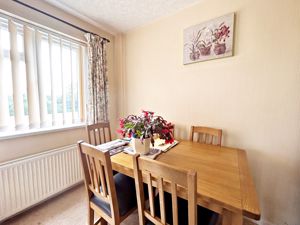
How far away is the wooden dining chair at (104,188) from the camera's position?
3.33 ft

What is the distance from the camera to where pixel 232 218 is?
77 cm

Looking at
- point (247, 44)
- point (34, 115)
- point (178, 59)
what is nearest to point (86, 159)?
point (34, 115)

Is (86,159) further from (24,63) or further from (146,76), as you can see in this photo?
(146,76)

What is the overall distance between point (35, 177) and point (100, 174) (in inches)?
44.3

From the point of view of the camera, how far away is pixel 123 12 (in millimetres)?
2012

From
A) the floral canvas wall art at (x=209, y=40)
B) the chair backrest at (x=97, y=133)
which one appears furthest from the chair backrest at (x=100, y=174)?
the floral canvas wall art at (x=209, y=40)

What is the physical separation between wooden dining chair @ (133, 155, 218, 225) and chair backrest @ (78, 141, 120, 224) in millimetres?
205

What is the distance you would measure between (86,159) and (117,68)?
6.52 feet

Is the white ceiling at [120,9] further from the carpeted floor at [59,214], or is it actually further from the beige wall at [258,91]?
the carpeted floor at [59,214]

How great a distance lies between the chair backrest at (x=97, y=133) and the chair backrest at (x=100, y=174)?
645 millimetres

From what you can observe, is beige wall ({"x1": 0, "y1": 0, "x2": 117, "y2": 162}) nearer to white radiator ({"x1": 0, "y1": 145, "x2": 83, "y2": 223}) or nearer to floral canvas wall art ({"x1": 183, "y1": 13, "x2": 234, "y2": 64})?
white radiator ({"x1": 0, "y1": 145, "x2": 83, "y2": 223})

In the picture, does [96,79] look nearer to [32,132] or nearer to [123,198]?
[32,132]

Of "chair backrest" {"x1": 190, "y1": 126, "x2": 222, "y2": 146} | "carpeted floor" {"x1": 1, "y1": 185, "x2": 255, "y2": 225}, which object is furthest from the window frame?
"chair backrest" {"x1": 190, "y1": 126, "x2": 222, "y2": 146}

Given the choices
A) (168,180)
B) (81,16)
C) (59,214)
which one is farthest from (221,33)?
(59,214)
